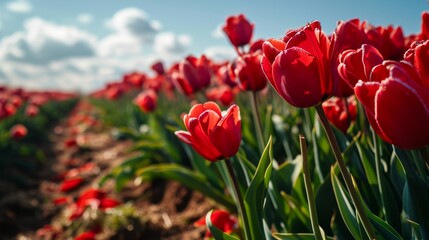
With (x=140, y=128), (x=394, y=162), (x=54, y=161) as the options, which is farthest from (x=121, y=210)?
(x=54, y=161)

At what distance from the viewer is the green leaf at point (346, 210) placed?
1.27 m

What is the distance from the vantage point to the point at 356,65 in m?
1.00

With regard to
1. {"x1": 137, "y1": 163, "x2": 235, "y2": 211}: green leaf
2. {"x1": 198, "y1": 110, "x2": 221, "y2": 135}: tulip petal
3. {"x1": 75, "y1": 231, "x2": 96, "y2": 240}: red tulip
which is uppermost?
{"x1": 198, "y1": 110, "x2": 221, "y2": 135}: tulip petal

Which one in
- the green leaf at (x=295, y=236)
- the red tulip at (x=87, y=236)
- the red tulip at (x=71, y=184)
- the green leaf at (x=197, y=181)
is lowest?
the red tulip at (x=71, y=184)

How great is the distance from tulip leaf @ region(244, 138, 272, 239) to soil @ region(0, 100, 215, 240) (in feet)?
4.03

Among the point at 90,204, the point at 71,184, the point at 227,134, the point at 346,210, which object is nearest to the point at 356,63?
the point at 227,134

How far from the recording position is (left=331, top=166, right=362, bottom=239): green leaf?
127 centimetres

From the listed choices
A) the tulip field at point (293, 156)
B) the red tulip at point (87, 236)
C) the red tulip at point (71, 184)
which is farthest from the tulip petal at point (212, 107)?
the red tulip at point (71, 184)

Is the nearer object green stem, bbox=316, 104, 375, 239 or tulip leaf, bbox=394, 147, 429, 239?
green stem, bbox=316, 104, 375, 239

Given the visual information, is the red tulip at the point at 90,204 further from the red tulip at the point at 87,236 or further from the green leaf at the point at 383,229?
the green leaf at the point at 383,229

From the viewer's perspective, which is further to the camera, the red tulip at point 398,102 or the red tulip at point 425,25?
the red tulip at point 425,25

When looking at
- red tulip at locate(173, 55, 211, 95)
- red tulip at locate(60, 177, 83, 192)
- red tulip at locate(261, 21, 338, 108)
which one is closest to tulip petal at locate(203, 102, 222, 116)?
red tulip at locate(261, 21, 338, 108)

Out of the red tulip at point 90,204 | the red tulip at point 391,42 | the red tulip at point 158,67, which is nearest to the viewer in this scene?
the red tulip at point 391,42

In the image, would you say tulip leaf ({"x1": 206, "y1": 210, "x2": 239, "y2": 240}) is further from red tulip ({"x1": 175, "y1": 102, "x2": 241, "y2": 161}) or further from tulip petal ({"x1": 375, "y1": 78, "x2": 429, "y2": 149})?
tulip petal ({"x1": 375, "y1": 78, "x2": 429, "y2": 149})
